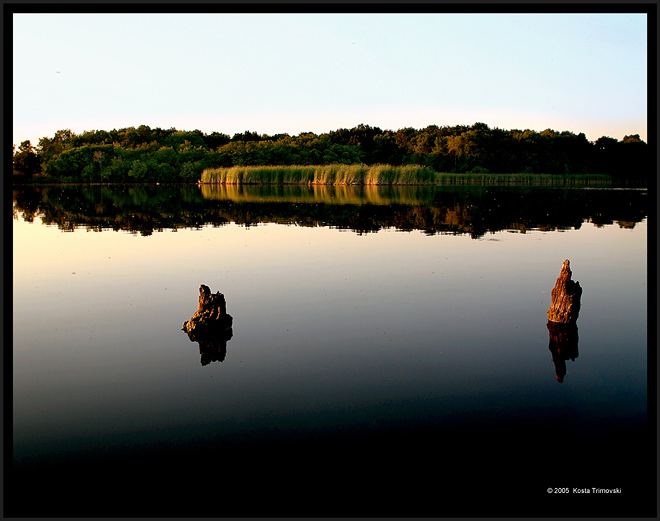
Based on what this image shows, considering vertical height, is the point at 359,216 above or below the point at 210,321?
above

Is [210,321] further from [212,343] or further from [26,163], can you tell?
[26,163]

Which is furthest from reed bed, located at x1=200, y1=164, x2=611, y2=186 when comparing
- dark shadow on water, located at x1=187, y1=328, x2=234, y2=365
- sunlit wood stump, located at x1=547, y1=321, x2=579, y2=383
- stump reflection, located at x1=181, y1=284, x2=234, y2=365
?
dark shadow on water, located at x1=187, y1=328, x2=234, y2=365

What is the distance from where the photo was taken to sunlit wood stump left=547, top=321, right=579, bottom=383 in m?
6.37

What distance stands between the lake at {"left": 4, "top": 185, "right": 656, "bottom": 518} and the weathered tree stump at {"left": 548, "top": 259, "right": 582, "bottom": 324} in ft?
0.76

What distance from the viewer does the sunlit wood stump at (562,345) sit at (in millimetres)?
6372

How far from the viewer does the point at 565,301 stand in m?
7.86

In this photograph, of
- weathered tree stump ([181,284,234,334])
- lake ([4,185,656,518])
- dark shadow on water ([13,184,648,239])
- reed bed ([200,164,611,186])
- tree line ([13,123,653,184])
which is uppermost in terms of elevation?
tree line ([13,123,653,184])

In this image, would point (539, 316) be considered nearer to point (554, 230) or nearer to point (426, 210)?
point (554, 230)

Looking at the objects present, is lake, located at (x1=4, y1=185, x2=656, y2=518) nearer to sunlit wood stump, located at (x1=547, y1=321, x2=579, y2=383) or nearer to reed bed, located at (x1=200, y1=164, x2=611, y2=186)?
sunlit wood stump, located at (x1=547, y1=321, x2=579, y2=383)

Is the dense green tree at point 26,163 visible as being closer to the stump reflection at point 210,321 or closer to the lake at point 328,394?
the lake at point 328,394

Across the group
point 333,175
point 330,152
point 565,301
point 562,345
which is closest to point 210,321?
point 562,345

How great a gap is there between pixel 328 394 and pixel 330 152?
75.6 meters

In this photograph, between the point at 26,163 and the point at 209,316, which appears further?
the point at 26,163

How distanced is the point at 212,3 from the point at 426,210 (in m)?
22.5
